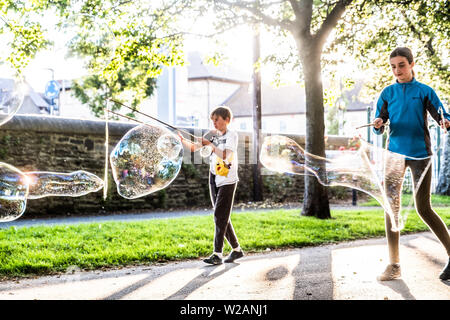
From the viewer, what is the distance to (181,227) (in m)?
9.58

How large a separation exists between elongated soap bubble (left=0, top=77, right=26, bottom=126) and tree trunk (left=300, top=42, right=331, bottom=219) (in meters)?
6.68

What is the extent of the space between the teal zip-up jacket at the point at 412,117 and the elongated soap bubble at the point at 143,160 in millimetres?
2355

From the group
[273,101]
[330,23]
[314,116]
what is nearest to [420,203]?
[314,116]

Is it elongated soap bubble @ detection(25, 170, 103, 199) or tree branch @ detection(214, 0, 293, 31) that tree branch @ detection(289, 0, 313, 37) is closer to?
tree branch @ detection(214, 0, 293, 31)

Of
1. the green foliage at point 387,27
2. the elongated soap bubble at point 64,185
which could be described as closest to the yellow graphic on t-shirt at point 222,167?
the elongated soap bubble at point 64,185

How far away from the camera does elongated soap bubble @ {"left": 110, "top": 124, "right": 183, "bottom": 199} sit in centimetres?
635

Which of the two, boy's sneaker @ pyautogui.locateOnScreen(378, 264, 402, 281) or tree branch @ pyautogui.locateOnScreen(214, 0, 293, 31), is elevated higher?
tree branch @ pyautogui.locateOnScreen(214, 0, 293, 31)

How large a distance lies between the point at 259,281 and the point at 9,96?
3.31m

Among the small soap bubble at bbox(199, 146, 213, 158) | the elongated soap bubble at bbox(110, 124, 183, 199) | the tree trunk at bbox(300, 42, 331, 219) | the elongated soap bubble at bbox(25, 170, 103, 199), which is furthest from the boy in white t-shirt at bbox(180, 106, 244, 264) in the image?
the tree trunk at bbox(300, 42, 331, 219)

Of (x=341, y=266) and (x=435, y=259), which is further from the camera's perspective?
(x=435, y=259)

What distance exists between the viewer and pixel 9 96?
6152 millimetres
